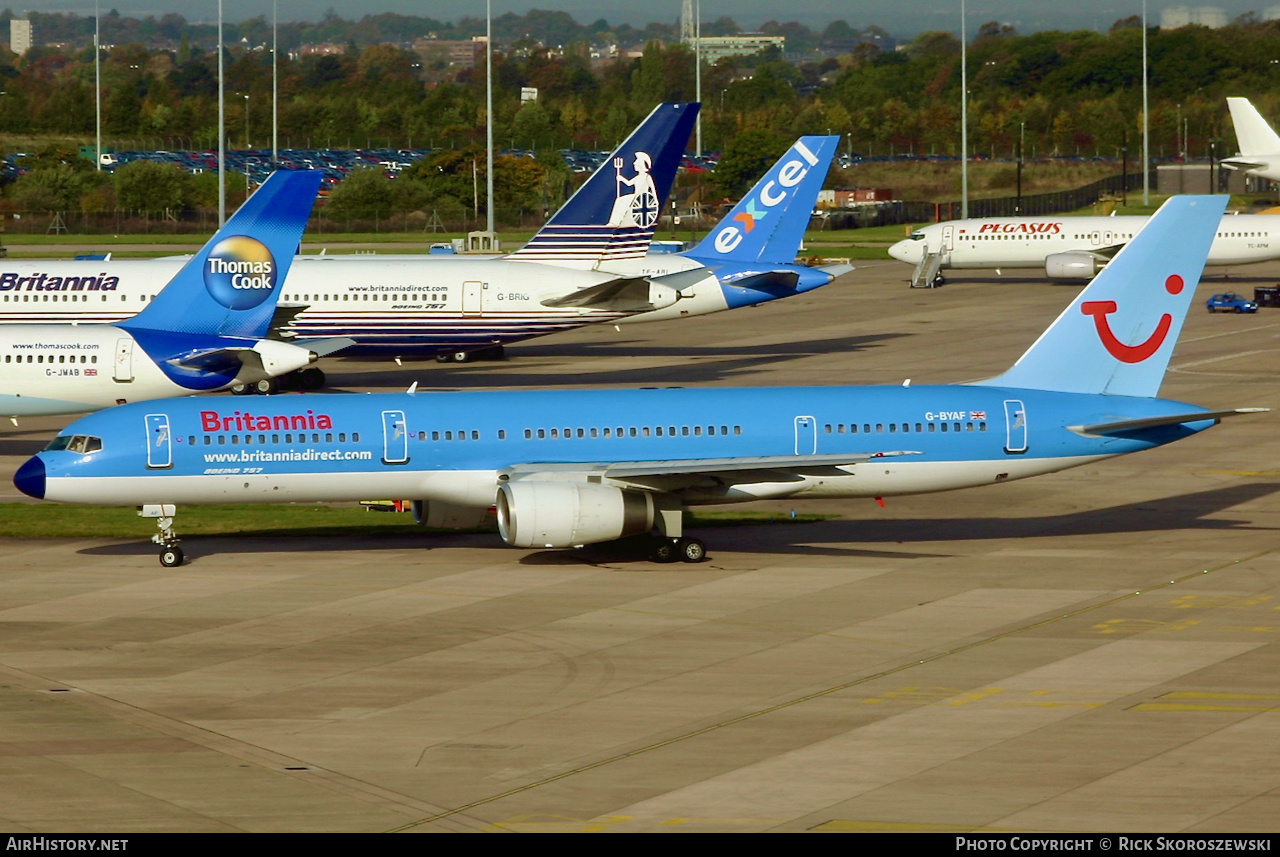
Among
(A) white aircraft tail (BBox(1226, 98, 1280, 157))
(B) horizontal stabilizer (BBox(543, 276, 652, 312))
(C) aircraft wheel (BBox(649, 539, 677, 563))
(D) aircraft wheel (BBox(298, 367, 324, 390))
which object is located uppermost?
(A) white aircraft tail (BBox(1226, 98, 1280, 157))

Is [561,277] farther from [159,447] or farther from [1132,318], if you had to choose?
[159,447]

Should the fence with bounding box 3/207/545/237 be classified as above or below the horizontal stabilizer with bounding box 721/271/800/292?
above

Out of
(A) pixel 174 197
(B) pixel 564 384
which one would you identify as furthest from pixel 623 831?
(A) pixel 174 197

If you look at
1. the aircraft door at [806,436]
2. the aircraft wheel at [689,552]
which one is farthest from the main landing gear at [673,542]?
the aircraft door at [806,436]

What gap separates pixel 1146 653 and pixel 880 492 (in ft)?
33.0

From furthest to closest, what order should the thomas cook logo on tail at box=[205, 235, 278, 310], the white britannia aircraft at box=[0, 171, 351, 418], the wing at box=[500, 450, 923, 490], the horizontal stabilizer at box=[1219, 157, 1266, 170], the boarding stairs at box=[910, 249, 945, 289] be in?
the horizontal stabilizer at box=[1219, 157, 1266, 170]
the boarding stairs at box=[910, 249, 945, 289]
the thomas cook logo on tail at box=[205, 235, 278, 310]
the white britannia aircraft at box=[0, 171, 351, 418]
the wing at box=[500, 450, 923, 490]

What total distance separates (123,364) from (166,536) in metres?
15.4

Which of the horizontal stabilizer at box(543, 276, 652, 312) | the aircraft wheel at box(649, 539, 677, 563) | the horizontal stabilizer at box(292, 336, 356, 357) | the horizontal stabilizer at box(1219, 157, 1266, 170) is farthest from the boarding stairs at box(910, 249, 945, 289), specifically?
the aircraft wheel at box(649, 539, 677, 563)

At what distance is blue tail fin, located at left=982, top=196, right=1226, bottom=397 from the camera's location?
38.4 m

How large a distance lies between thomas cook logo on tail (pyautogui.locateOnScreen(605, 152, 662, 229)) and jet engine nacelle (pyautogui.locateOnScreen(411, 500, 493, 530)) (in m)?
35.3

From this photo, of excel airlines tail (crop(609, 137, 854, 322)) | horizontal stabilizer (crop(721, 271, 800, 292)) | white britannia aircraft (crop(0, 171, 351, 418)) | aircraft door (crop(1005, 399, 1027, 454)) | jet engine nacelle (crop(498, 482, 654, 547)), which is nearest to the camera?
jet engine nacelle (crop(498, 482, 654, 547))

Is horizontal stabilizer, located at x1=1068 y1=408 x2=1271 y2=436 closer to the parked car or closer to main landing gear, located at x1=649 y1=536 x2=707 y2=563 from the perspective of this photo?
main landing gear, located at x1=649 y1=536 x2=707 y2=563

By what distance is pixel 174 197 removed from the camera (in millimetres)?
174625

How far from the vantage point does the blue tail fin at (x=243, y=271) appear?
5175 centimetres
